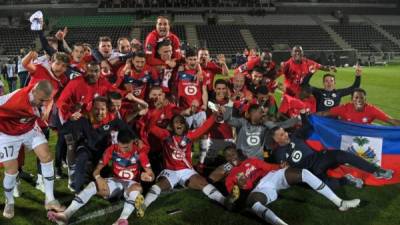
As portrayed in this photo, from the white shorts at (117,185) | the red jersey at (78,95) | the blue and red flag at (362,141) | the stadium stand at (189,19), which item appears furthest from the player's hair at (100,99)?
the stadium stand at (189,19)

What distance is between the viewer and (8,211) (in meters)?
4.97

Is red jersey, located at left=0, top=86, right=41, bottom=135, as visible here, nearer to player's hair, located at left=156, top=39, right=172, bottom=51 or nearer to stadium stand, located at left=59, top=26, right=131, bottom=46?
player's hair, located at left=156, top=39, right=172, bottom=51

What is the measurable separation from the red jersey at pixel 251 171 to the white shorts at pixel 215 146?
1.29 metres

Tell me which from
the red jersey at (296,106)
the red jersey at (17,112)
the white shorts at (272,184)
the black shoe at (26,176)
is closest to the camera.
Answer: the red jersey at (17,112)

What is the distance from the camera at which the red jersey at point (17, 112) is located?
15.6ft

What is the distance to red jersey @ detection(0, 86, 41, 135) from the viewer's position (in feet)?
15.6

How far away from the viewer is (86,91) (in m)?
6.15

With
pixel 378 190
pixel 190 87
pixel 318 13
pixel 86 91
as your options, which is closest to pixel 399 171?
pixel 378 190

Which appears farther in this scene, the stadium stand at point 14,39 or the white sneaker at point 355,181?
the stadium stand at point 14,39

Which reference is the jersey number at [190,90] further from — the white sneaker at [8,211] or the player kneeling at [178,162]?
the white sneaker at [8,211]

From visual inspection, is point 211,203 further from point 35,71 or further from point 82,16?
point 82,16

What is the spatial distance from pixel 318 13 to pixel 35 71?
43.3 metres

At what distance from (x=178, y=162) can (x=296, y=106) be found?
9.61ft

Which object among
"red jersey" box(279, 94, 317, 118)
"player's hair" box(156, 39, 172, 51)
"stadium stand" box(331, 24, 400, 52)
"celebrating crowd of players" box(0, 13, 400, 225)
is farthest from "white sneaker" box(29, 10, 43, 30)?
"stadium stand" box(331, 24, 400, 52)
